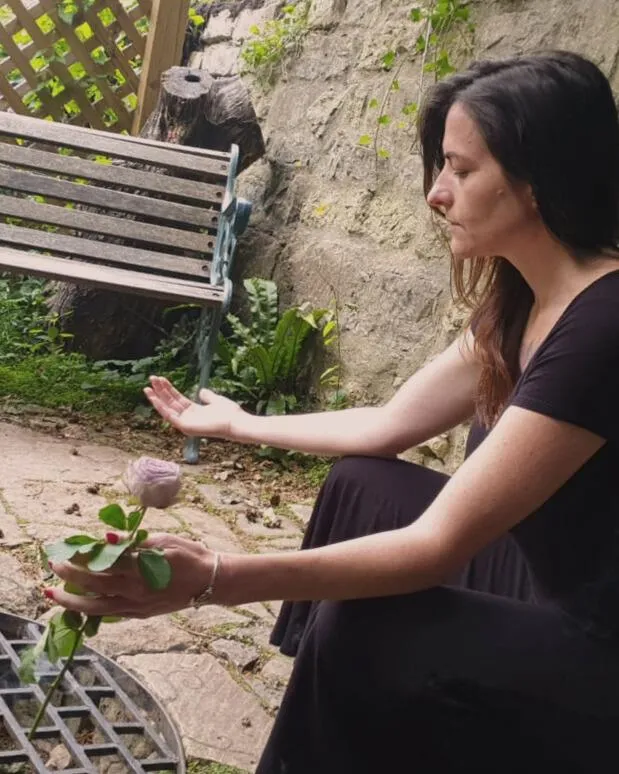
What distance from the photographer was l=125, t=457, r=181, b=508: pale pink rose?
1363 millimetres

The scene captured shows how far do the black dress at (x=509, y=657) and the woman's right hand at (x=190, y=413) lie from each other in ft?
2.18

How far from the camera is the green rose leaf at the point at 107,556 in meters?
1.31

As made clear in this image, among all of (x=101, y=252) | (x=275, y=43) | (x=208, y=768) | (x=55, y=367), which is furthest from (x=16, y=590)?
(x=275, y=43)

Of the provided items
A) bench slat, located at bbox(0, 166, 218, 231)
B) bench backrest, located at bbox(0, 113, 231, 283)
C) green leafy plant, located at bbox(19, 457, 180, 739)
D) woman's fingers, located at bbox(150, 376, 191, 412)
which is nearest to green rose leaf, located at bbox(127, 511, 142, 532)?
green leafy plant, located at bbox(19, 457, 180, 739)

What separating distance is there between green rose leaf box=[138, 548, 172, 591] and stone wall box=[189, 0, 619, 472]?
93.5 inches

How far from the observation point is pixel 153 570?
1.35 meters

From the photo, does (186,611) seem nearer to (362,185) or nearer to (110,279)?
(110,279)

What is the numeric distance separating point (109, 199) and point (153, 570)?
3.62m

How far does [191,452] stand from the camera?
413 centimetres

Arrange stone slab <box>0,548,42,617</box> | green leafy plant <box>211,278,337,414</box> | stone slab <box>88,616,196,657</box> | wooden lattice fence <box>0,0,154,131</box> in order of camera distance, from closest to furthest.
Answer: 1. stone slab <box>88,616,196,657</box>
2. stone slab <box>0,548,42,617</box>
3. green leafy plant <box>211,278,337,414</box>
4. wooden lattice fence <box>0,0,154,131</box>

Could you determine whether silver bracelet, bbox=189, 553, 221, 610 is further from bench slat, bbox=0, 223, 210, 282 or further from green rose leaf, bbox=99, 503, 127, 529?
bench slat, bbox=0, 223, 210, 282

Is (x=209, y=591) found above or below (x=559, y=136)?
below

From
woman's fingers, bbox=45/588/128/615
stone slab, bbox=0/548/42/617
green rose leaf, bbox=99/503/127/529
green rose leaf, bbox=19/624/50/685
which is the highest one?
green rose leaf, bbox=99/503/127/529

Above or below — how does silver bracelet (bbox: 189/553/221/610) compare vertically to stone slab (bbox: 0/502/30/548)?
above
